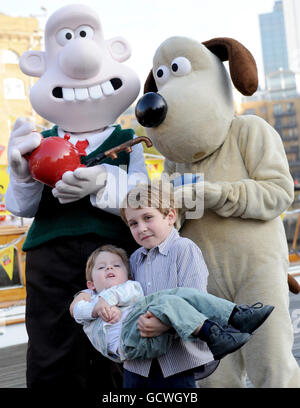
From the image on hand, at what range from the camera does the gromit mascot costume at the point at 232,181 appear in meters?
1.62

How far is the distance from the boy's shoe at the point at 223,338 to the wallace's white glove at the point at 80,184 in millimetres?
735

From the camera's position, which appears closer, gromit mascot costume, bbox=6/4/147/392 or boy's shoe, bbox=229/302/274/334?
boy's shoe, bbox=229/302/274/334

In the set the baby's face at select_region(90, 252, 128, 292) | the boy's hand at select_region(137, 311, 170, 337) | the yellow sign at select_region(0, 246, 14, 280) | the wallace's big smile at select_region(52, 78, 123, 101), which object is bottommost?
the yellow sign at select_region(0, 246, 14, 280)

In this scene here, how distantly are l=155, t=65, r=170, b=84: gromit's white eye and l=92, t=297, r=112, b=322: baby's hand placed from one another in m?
0.89

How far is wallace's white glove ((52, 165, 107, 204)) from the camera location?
1.67 metres

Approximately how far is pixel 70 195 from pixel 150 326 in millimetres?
659

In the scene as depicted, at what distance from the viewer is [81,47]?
6.02 ft

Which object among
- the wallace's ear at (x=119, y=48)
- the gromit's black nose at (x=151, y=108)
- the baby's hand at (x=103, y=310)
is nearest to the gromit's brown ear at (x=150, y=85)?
the wallace's ear at (x=119, y=48)

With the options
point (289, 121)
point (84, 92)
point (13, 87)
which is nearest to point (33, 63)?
point (84, 92)

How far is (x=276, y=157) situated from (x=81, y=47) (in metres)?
0.86

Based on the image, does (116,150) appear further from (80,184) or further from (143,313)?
(143,313)

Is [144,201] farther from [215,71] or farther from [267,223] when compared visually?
[215,71]

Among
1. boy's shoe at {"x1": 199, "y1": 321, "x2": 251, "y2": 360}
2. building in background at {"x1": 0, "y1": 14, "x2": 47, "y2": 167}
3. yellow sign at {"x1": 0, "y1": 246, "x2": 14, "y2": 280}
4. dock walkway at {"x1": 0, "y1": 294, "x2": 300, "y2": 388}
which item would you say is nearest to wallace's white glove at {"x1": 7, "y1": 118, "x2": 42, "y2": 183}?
boy's shoe at {"x1": 199, "y1": 321, "x2": 251, "y2": 360}

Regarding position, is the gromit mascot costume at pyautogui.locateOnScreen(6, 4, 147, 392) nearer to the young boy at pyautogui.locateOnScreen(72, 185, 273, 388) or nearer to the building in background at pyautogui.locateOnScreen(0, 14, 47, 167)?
the young boy at pyautogui.locateOnScreen(72, 185, 273, 388)
